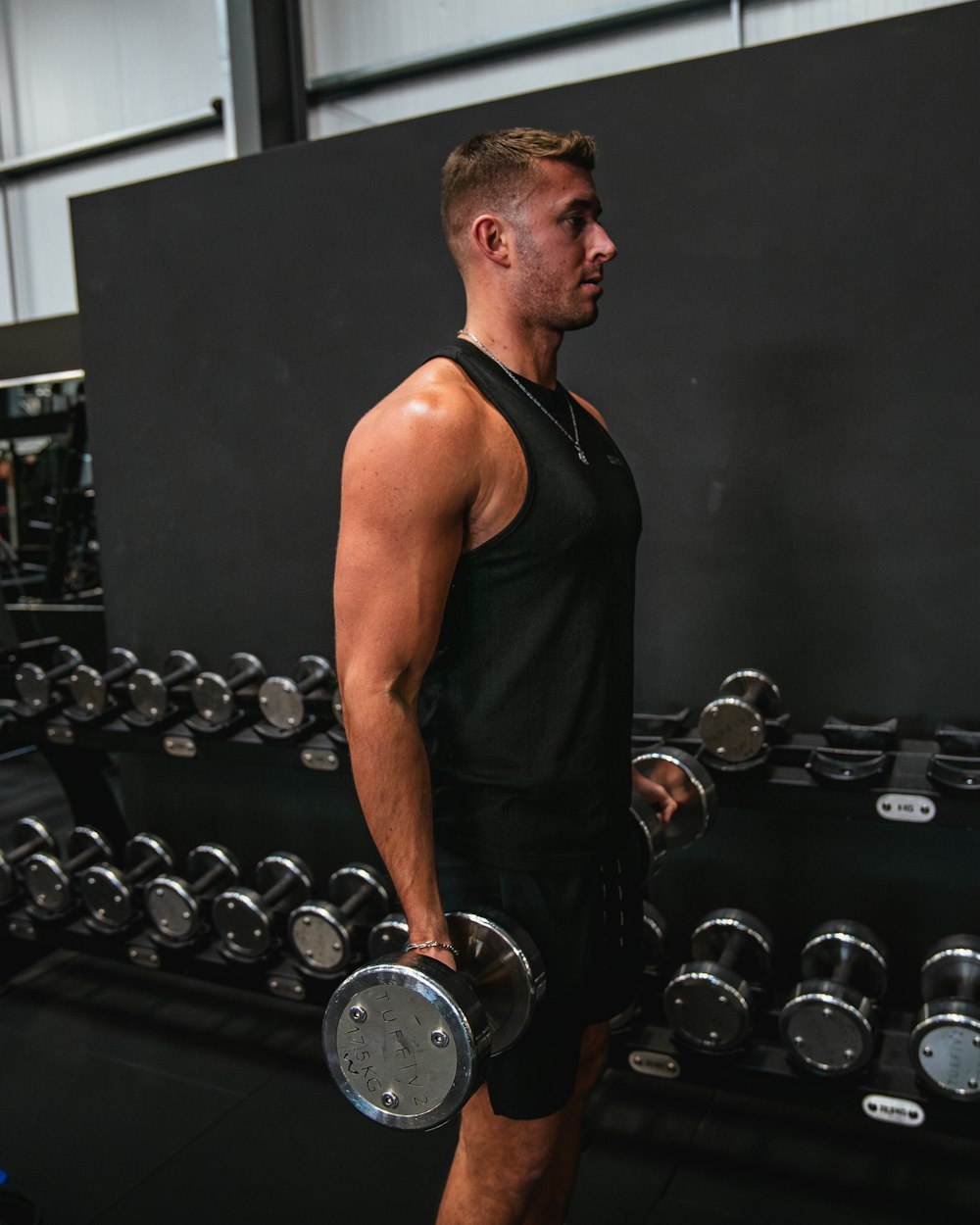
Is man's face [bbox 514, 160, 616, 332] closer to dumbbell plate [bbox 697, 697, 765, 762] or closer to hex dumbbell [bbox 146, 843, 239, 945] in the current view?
dumbbell plate [bbox 697, 697, 765, 762]

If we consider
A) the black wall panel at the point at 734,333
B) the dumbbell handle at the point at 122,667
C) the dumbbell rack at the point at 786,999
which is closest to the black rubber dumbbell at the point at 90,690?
the dumbbell handle at the point at 122,667

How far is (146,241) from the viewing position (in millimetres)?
2314

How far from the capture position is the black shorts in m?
1.07

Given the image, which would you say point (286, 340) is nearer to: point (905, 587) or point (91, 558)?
point (905, 587)

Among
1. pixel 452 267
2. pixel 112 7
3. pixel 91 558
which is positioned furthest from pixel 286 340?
pixel 91 558

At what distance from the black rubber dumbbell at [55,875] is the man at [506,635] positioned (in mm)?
1341

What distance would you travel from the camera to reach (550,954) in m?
1.07

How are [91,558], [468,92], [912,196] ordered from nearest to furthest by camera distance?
[912,196] → [468,92] → [91,558]

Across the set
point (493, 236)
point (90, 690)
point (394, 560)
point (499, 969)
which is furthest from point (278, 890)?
point (493, 236)

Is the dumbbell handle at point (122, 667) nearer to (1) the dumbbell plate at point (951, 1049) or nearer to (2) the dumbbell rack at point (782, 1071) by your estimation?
(2) the dumbbell rack at point (782, 1071)

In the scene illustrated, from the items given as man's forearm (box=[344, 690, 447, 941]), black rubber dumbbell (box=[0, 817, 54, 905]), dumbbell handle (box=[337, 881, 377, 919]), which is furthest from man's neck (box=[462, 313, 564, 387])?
black rubber dumbbell (box=[0, 817, 54, 905])

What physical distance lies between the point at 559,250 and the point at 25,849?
6.18 ft

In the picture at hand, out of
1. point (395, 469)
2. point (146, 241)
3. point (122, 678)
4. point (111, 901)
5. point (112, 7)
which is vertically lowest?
point (111, 901)

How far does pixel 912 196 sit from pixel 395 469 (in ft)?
3.55
